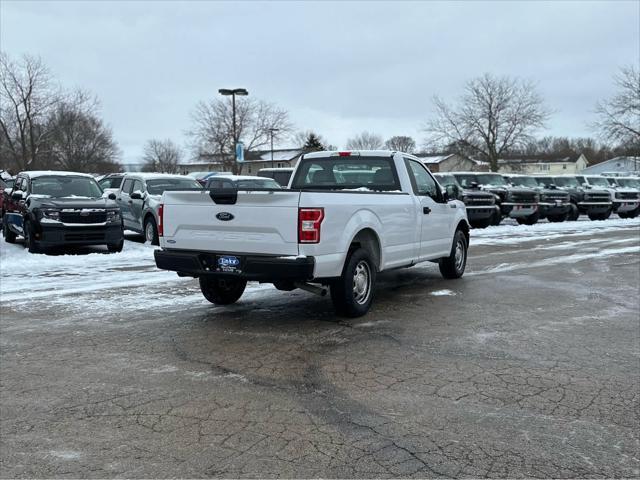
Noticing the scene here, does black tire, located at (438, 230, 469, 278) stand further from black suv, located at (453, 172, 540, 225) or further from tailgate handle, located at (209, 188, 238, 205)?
black suv, located at (453, 172, 540, 225)

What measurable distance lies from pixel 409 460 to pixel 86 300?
19.9 feet

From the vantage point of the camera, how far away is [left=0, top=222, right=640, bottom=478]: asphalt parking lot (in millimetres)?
3580

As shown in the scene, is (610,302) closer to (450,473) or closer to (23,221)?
(450,473)

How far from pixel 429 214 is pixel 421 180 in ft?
1.72

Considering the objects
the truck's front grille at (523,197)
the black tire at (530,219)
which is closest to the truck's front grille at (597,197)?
the black tire at (530,219)

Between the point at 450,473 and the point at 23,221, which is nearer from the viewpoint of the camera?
the point at 450,473

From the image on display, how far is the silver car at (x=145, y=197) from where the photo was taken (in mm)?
14680

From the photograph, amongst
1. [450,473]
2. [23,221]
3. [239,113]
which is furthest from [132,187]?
[239,113]

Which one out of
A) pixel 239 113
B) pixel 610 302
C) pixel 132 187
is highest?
pixel 239 113

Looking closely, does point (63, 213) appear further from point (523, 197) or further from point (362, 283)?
point (523, 197)

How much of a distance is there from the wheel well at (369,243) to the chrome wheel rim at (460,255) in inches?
117

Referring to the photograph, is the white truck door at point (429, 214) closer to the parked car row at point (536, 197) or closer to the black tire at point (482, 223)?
the parked car row at point (536, 197)

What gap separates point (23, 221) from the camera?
1356 centimetres

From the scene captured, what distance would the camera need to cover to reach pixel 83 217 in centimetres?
1302
